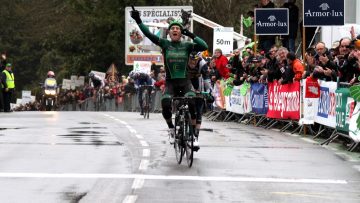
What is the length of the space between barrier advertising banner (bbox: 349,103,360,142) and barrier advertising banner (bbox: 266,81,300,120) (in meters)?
5.01

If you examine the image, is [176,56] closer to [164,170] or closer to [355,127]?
[164,170]

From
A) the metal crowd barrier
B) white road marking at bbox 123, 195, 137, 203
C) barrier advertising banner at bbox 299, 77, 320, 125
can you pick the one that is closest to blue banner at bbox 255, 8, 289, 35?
barrier advertising banner at bbox 299, 77, 320, 125

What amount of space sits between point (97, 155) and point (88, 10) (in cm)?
5212

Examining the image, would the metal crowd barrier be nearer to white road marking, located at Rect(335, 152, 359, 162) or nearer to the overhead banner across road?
the overhead banner across road

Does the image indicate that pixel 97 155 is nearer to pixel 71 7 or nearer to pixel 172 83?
pixel 172 83

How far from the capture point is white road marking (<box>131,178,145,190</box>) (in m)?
11.4

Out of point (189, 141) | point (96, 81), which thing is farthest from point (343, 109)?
point (96, 81)

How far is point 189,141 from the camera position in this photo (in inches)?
550

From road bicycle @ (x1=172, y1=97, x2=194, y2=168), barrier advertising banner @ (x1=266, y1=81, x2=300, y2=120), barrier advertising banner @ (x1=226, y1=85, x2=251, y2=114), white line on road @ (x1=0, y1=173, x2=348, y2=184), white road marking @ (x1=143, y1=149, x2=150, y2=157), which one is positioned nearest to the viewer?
white line on road @ (x1=0, y1=173, x2=348, y2=184)

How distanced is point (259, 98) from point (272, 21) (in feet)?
6.92

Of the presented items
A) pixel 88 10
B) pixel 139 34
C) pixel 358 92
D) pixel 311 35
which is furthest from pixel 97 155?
pixel 88 10

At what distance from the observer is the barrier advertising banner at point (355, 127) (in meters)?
16.2

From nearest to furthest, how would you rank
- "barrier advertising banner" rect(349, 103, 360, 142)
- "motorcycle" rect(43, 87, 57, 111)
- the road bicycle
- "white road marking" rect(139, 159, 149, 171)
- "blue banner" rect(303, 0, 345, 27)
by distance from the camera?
"white road marking" rect(139, 159, 149, 171) < the road bicycle < "barrier advertising banner" rect(349, 103, 360, 142) < "blue banner" rect(303, 0, 345, 27) < "motorcycle" rect(43, 87, 57, 111)

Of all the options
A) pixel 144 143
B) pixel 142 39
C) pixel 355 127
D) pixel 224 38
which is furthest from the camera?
pixel 142 39
